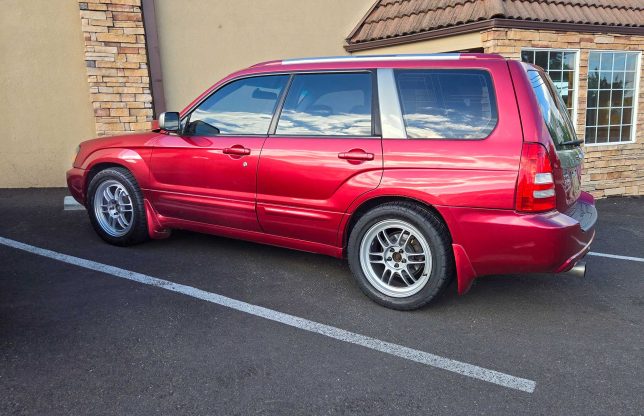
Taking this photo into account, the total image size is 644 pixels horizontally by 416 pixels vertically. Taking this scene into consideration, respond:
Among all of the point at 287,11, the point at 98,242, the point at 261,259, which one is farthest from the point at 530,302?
the point at 287,11

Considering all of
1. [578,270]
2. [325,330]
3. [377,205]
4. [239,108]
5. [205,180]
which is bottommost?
[325,330]

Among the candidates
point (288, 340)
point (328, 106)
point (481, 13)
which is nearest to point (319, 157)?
point (328, 106)

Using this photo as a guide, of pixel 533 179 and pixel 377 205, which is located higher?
pixel 533 179

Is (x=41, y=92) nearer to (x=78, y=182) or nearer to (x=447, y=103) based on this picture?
(x=78, y=182)

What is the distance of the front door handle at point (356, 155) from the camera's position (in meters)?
3.80

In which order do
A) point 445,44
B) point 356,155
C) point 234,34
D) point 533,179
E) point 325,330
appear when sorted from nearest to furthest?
point 533,179 → point 325,330 → point 356,155 → point 445,44 → point 234,34

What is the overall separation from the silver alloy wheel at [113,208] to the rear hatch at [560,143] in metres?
3.73

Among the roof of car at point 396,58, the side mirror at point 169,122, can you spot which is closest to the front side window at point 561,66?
the roof of car at point 396,58

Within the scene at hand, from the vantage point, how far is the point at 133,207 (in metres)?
5.05

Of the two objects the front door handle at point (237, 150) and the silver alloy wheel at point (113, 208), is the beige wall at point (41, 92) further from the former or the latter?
the front door handle at point (237, 150)

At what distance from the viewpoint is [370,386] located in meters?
2.84

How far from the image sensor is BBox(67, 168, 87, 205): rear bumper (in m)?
5.39

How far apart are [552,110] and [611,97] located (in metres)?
6.35

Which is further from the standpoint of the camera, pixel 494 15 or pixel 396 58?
pixel 494 15
